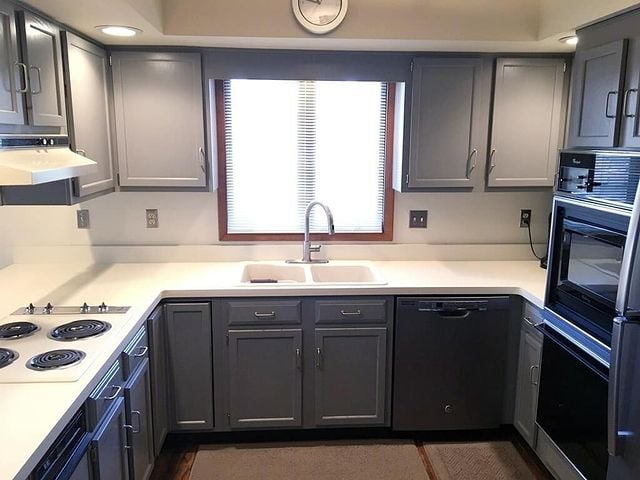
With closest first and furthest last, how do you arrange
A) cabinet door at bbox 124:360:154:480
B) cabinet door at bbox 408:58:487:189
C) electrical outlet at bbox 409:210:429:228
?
1. cabinet door at bbox 124:360:154:480
2. cabinet door at bbox 408:58:487:189
3. electrical outlet at bbox 409:210:429:228

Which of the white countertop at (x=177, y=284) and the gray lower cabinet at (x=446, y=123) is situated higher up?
the gray lower cabinet at (x=446, y=123)

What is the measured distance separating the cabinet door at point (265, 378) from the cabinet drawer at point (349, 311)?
0.15 metres

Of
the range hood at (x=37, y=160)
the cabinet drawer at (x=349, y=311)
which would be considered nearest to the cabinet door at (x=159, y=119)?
the range hood at (x=37, y=160)

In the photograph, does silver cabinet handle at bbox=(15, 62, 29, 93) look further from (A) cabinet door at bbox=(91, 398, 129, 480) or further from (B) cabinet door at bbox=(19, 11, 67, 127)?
(A) cabinet door at bbox=(91, 398, 129, 480)

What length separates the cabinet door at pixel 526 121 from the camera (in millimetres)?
2773

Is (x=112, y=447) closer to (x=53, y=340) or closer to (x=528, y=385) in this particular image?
(x=53, y=340)

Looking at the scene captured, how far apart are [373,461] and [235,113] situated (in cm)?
201

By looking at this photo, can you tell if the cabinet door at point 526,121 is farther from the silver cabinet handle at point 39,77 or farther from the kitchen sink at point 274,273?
the silver cabinet handle at point 39,77

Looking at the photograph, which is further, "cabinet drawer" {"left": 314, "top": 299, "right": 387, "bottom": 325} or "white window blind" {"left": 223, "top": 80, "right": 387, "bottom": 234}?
"white window blind" {"left": 223, "top": 80, "right": 387, "bottom": 234}

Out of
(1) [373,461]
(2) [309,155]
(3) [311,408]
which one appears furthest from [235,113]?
(1) [373,461]

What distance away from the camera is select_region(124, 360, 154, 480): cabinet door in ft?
6.72

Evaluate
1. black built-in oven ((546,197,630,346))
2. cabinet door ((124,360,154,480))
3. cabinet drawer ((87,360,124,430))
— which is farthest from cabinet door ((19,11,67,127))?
black built-in oven ((546,197,630,346))

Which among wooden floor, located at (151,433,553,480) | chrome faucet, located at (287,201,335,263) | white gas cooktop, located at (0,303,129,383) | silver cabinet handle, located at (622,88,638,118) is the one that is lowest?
wooden floor, located at (151,433,553,480)

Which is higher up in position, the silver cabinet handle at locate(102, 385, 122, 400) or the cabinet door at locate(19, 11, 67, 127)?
the cabinet door at locate(19, 11, 67, 127)
